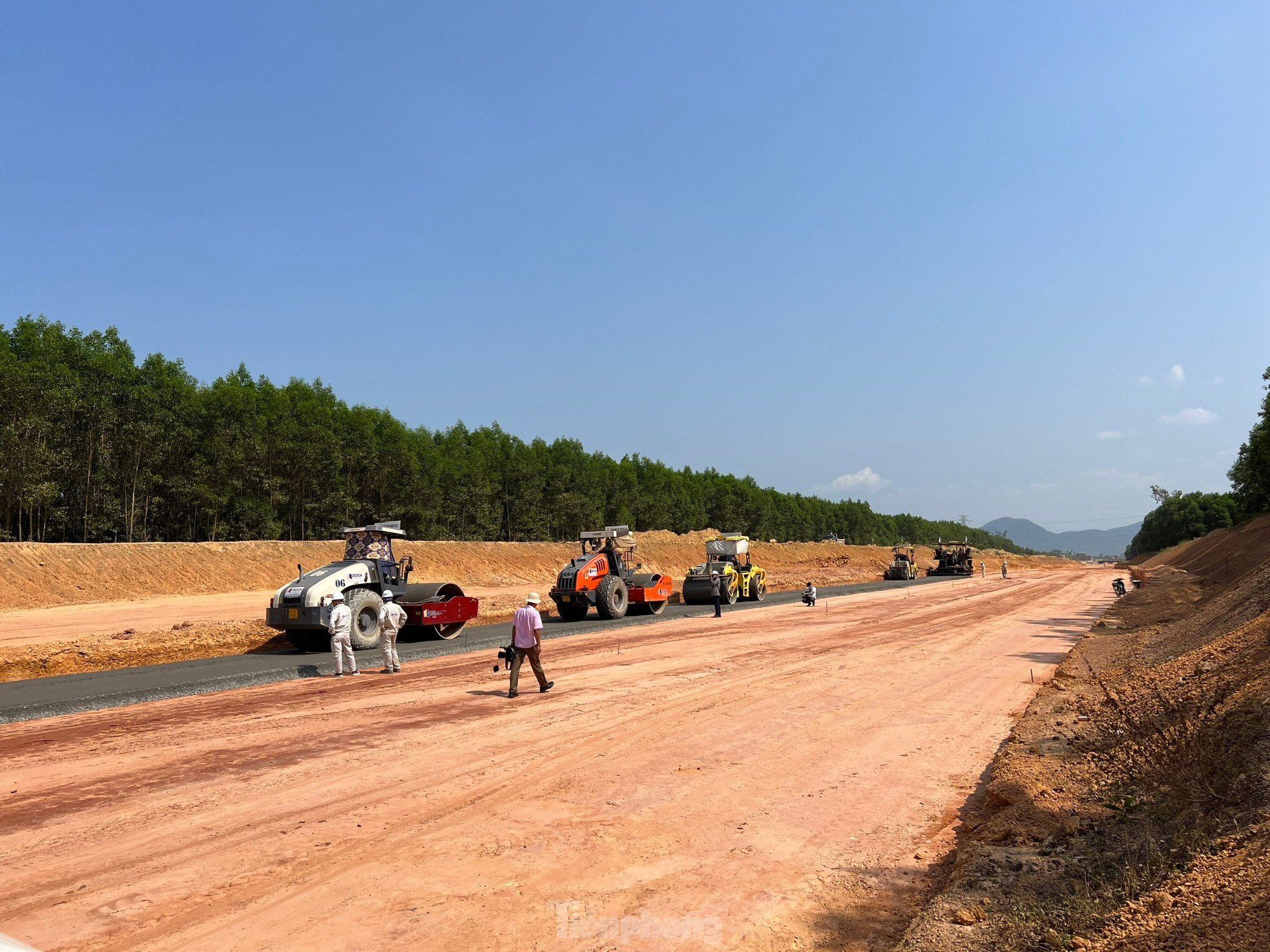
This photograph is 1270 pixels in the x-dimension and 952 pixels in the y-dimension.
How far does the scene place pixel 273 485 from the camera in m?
51.0

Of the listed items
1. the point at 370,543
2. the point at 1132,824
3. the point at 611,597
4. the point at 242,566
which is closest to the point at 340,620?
the point at 370,543

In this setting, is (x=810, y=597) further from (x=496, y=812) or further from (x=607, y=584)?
(x=496, y=812)

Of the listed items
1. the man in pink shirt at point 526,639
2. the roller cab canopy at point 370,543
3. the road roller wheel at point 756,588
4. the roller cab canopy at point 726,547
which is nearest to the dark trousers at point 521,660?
the man in pink shirt at point 526,639

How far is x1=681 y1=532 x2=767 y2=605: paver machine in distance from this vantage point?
98.0ft

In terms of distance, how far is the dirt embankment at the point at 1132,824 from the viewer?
12.5ft

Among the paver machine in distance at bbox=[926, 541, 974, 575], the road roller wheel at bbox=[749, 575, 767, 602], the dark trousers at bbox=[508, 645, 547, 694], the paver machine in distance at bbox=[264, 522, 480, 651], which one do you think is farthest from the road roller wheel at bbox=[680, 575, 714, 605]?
the paver machine in distance at bbox=[926, 541, 974, 575]

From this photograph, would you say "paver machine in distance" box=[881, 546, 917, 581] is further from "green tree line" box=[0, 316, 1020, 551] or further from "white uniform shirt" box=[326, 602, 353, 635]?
"white uniform shirt" box=[326, 602, 353, 635]

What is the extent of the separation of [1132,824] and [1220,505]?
152385 millimetres

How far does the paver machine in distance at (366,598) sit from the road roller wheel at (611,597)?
459 cm

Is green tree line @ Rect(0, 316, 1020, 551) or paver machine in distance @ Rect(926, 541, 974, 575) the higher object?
green tree line @ Rect(0, 316, 1020, 551)

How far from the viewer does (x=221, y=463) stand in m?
48.0

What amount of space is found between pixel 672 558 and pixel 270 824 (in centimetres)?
5767

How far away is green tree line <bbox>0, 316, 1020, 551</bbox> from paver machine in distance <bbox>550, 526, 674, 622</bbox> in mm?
31150

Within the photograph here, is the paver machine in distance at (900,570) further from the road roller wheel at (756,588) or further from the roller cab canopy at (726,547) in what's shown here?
the roller cab canopy at (726,547)
